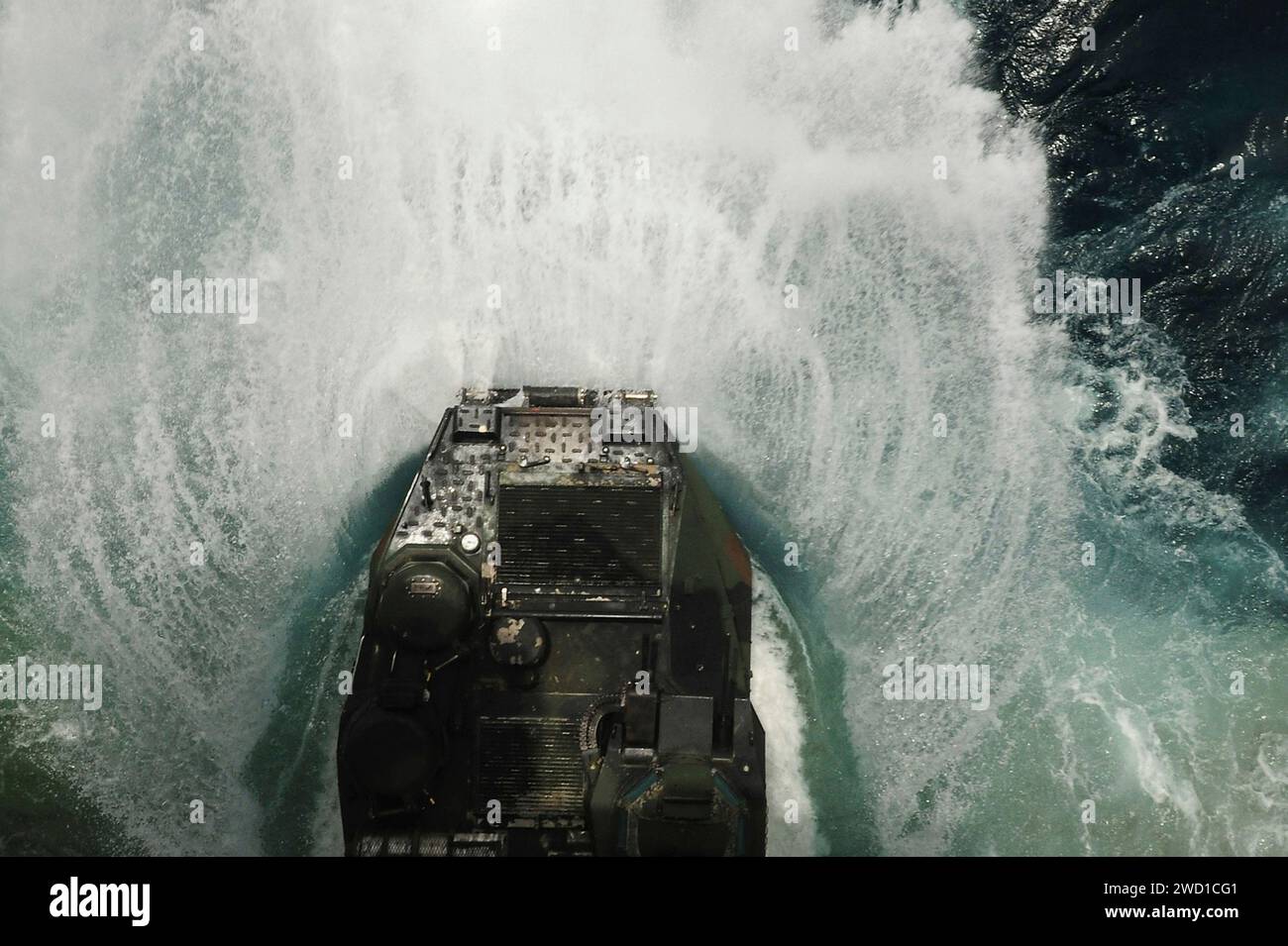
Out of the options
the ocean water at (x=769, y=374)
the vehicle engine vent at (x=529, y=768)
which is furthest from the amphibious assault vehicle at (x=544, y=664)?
the ocean water at (x=769, y=374)

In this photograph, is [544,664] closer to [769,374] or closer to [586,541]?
[586,541]

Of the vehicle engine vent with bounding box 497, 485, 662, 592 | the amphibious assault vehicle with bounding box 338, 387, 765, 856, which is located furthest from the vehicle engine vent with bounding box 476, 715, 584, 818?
the vehicle engine vent with bounding box 497, 485, 662, 592

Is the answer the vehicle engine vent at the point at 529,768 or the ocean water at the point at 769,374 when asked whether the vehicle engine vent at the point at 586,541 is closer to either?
the vehicle engine vent at the point at 529,768

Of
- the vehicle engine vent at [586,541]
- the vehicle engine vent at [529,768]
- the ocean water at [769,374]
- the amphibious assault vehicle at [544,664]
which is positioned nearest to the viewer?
the amphibious assault vehicle at [544,664]

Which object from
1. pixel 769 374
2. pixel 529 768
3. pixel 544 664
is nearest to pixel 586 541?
pixel 544 664

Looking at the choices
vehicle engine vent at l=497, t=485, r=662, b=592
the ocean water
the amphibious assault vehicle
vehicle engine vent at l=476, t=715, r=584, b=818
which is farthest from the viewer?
the ocean water

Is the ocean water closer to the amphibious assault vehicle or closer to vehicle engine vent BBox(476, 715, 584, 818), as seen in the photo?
the amphibious assault vehicle
